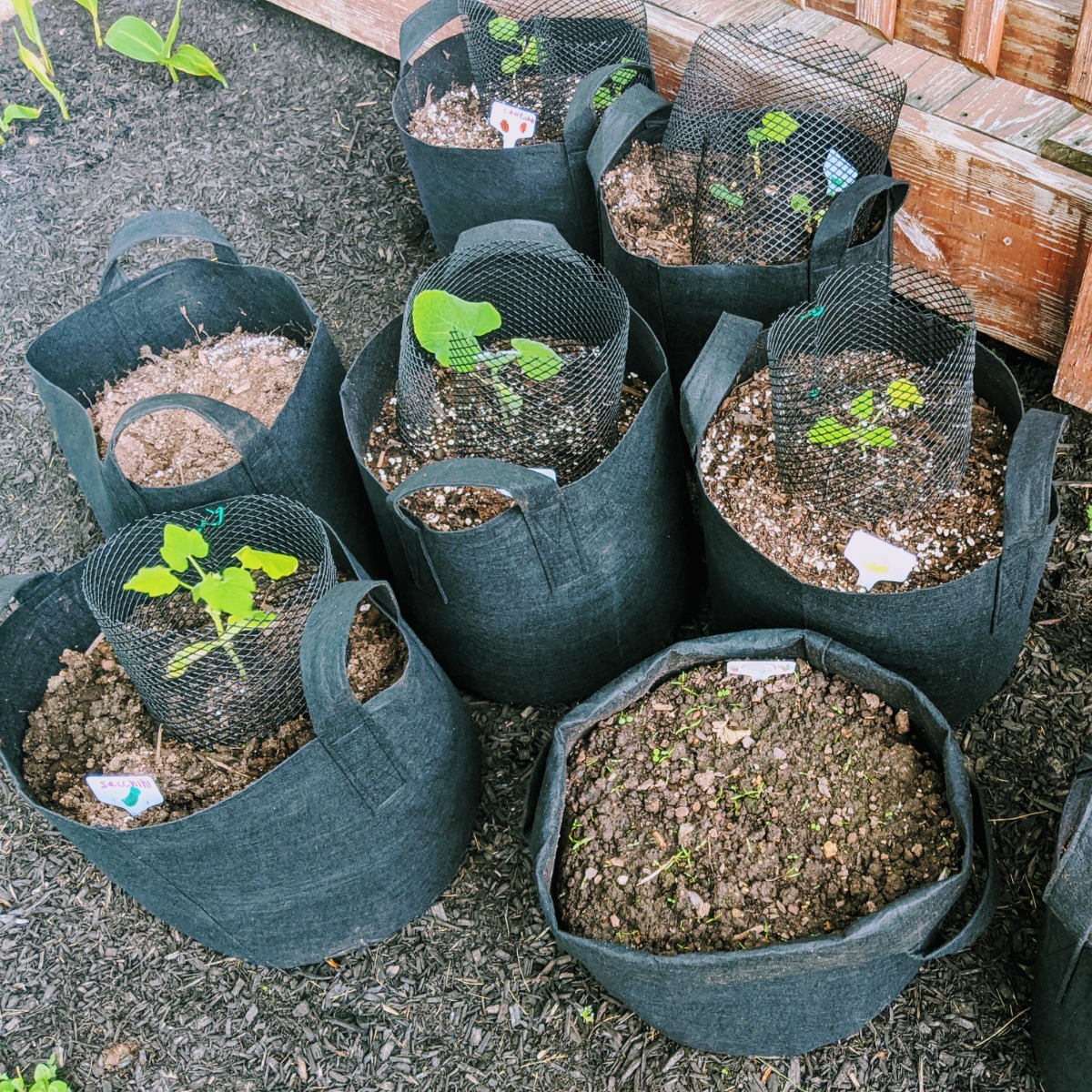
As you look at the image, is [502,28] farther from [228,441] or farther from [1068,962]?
[1068,962]

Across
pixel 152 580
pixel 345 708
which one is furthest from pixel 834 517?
pixel 152 580

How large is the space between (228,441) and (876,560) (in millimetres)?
1112

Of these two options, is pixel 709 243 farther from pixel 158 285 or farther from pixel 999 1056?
pixel 999 1056

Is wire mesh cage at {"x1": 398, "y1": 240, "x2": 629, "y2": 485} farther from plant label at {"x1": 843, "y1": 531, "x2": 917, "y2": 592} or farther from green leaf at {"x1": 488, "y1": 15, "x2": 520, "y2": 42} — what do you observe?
green leaf at {"x1": 488, "y1": 15, "x2": 520, "y2": 42}

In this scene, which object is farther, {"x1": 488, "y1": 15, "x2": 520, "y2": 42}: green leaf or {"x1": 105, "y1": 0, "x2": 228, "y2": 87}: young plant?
{"x1": 105, "y1": 0, "x2": 228, "y2": 87}: young plant

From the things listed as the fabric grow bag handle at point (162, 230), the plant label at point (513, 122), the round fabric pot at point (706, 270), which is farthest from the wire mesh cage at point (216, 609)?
the plant label at point (513, 122)

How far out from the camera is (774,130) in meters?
2.09

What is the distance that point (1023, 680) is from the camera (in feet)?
6.68

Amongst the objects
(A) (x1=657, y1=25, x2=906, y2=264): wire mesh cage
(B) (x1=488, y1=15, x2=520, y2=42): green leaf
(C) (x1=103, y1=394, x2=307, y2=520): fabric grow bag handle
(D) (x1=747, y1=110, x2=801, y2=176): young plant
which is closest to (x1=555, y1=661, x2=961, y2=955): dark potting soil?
(C) (x1=103, y1=394, x2=307, y2=520): fabric grow bag handle

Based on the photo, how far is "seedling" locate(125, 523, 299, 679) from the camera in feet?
5.39

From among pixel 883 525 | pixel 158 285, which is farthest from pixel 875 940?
pixel 158 285

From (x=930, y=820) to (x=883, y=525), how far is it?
1.57ft

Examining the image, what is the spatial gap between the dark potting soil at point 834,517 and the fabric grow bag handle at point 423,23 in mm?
1263

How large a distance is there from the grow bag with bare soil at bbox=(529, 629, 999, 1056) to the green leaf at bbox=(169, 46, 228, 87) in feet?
9.18
